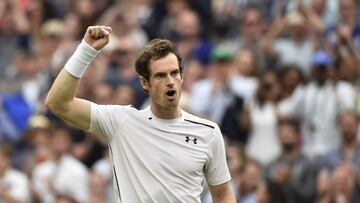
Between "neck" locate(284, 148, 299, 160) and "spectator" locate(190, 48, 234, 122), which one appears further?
"spectator" locate(190, 48, 234, 122)

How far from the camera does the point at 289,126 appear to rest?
12789mm

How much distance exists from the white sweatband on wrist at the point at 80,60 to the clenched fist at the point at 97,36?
0.03 meters

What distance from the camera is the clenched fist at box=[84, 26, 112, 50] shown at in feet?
23.7

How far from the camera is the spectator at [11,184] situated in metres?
14.3

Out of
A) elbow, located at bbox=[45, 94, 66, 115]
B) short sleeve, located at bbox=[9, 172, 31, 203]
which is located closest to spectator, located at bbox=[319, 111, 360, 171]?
short sleeve, located at bbox=[9, 172, 31, 203]

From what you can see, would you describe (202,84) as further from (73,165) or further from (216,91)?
(73,165)

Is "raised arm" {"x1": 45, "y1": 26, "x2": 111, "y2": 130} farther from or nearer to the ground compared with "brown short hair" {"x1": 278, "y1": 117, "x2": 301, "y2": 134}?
farther from the ground

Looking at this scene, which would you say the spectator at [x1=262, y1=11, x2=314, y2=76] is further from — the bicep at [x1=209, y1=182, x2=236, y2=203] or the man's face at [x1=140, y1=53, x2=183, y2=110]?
the man's face at [x1=140, y1=53, x2=183, y2=110]

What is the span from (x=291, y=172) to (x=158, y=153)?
17.2 ft

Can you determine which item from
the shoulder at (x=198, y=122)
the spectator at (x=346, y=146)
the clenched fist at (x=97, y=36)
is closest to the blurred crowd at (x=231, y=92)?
the spectator at (x=346, y=146)

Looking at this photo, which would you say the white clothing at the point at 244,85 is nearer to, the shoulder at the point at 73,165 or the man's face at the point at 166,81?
the shoulder at the point at 73,165

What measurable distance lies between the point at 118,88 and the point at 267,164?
2.48 metres

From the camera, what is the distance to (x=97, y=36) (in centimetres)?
726

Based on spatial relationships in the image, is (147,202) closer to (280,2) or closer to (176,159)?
(176,159)
